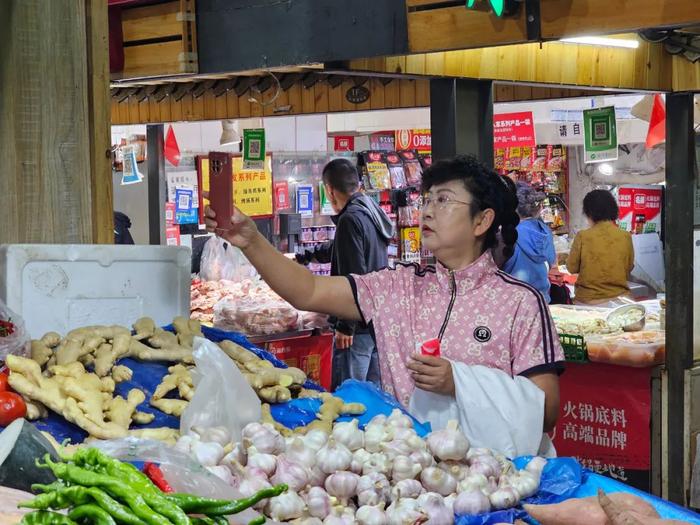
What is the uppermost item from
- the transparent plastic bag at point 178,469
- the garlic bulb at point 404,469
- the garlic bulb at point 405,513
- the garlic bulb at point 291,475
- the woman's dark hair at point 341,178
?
the woman's dark hair at point 341,178

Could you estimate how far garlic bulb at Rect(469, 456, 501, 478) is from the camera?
2.60 metres

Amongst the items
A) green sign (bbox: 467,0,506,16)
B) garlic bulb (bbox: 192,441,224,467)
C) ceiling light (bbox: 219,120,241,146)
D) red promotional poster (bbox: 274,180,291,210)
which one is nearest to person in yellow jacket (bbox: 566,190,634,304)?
red promotional poster (bbox: 274,180,291,210)

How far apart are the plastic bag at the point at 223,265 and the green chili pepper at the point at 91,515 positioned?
23.8 feet

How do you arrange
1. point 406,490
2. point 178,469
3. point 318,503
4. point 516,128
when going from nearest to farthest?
point 178,469 < point 318,503 < point 406,490 < point 516,128

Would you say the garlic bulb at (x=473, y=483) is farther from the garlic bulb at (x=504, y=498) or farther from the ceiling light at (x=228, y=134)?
the ceiling light at (x=228, y=134)

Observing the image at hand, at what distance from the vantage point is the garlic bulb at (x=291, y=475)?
94.2 inches

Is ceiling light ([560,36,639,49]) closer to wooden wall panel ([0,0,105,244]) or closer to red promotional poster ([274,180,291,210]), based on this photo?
wooden wall panel ([0,0,105,244])

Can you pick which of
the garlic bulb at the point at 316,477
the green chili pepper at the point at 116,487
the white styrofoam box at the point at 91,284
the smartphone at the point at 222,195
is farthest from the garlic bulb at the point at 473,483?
the white styrofoam box at the point at 91,284

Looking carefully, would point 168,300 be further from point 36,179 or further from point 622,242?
point 622,242

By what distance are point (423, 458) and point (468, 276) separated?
1.16m

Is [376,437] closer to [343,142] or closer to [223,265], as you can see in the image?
[223,265]

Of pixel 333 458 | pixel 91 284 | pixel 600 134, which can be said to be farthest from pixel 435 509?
pixel 600 134

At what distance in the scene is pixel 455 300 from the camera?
3.60 m

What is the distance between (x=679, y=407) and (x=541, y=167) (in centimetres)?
931
